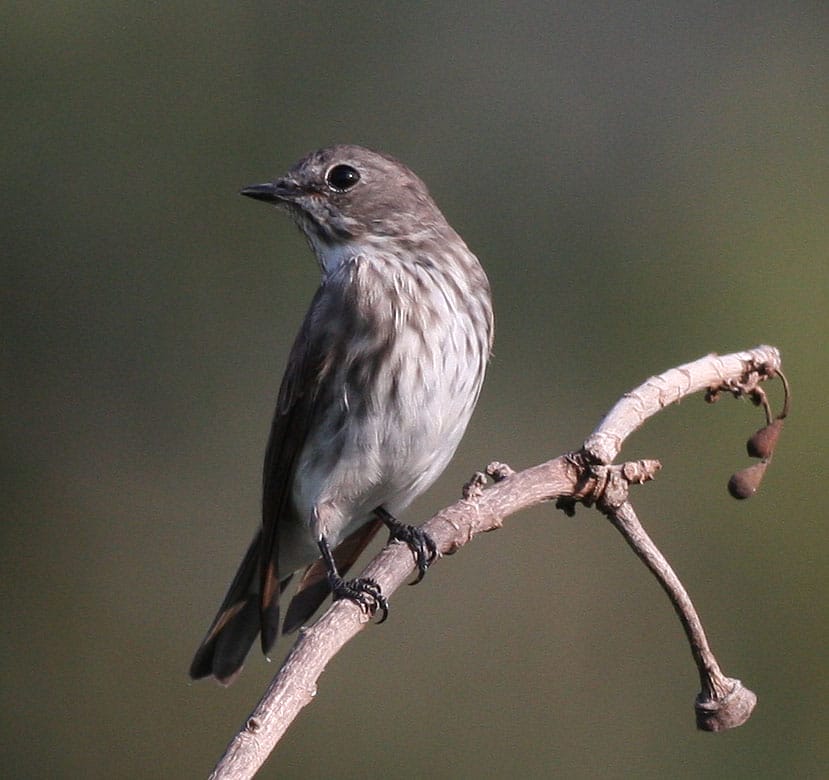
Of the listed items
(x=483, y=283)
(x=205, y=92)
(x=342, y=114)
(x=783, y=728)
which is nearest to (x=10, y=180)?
(x=205, y=92)

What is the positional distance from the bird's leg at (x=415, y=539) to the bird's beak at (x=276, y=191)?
0.84 meters

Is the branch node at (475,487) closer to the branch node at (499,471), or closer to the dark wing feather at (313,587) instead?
the branch node at (499,471)

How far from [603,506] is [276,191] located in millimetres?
1549

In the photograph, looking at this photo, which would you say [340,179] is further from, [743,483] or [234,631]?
[743,483]

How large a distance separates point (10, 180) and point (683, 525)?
9.82ft

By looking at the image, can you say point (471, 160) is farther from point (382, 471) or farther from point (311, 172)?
point (382, 471)

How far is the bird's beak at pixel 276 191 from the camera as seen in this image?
13.3 feet

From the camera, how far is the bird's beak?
13.3 feet

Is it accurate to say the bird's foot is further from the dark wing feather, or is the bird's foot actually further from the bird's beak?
the bird's beak

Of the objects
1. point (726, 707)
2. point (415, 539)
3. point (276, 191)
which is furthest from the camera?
point (276, 191)

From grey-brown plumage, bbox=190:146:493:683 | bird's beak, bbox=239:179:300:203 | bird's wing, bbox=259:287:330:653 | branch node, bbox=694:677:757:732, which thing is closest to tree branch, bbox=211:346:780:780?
branch node, bbox=694:677:757:732

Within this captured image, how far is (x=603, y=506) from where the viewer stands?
2895mm

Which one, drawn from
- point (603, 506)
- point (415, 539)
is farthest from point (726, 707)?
point (415, 539)

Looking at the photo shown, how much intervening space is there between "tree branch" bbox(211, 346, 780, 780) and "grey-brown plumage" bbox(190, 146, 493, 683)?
21.1 inches
